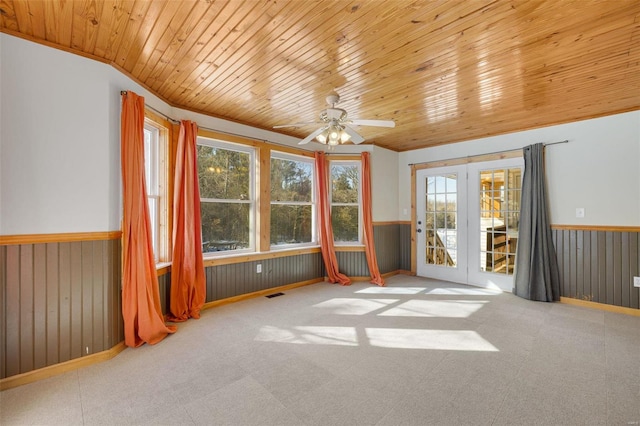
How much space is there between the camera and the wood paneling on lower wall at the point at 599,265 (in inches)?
141

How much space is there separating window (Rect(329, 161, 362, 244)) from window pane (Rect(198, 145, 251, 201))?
1658 millimetres

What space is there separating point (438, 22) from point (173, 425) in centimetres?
301

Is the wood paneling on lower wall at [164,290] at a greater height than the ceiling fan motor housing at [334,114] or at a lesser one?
lesser

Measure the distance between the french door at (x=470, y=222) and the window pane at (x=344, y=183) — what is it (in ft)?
4.15

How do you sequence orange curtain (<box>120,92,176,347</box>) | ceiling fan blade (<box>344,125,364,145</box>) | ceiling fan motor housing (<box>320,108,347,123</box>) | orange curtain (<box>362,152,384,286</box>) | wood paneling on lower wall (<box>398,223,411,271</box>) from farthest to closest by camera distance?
wood paneling on lower wall (<box>398,223,411,271</box>) < orange curtain (<box>362,152,384,286</box>) < ceiling fan blade (<box>344,125,364,145</box>) < ceiling fan motor housing (<box>320,108,347,123</box>) < orange curtain (<box>120,92,176,347</box>)

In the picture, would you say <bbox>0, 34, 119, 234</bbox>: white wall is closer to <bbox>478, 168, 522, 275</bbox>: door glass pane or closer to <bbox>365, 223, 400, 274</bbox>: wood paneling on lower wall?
<bbox>365, 223, 400, 274</bbox>: wood paneling on lower wall

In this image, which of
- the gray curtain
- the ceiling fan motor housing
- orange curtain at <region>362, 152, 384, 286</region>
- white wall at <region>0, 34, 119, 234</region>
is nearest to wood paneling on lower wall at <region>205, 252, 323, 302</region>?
orange curtain at <region>362, 152, 384, 286</region>

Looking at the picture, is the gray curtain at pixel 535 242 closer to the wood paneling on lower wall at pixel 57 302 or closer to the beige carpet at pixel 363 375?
the beige carpet at pixel 363 375

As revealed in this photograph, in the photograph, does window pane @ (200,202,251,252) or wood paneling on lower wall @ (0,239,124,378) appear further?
window pane @ (200,202,251,252)

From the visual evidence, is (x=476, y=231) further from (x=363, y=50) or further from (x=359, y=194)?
(x=363, y=50)

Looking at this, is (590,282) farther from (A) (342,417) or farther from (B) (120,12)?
(B) (120,12)

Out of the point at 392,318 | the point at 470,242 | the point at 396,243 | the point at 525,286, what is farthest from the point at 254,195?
the point at 525,286

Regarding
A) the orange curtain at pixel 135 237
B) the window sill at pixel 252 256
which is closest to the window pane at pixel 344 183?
the window sill at pixel 252 256

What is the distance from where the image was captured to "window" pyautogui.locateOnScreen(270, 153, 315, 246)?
15.4 ft
